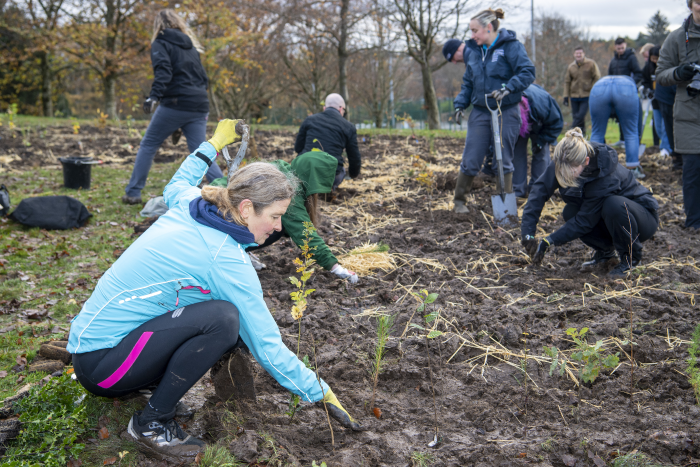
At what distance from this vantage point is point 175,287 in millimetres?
2016

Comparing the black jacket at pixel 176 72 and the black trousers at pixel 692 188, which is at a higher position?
the black jacket at pixel 176 72

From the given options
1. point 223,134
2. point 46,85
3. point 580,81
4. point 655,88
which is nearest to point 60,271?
point 223,134

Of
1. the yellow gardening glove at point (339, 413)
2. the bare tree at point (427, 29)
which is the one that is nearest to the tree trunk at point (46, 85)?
the bare tree at point (427, 29)

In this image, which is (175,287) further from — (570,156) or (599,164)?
(599,164)

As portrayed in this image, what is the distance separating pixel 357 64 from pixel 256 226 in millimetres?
20657

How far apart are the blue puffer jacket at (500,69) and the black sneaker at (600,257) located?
5.67 ft

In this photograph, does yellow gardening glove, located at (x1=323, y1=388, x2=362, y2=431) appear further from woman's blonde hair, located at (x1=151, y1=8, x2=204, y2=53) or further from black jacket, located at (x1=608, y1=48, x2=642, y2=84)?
black jacket, located at (x1=608, y1=48, x2=642, y2=84)

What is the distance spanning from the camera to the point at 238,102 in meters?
19.8

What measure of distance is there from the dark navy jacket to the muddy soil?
122cm

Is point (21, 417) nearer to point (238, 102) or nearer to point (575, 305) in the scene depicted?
point (575, 305)

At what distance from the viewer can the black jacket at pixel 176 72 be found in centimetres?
528

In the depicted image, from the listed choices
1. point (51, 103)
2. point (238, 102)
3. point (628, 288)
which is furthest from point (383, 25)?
point (628, 288)

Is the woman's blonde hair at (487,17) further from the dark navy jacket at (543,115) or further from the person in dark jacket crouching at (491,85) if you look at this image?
the dark navy jacket at (543,115)

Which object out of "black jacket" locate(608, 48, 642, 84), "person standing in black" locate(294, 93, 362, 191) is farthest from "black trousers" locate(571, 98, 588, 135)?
"person standing in black" locate(294, 93, 362, 191)
